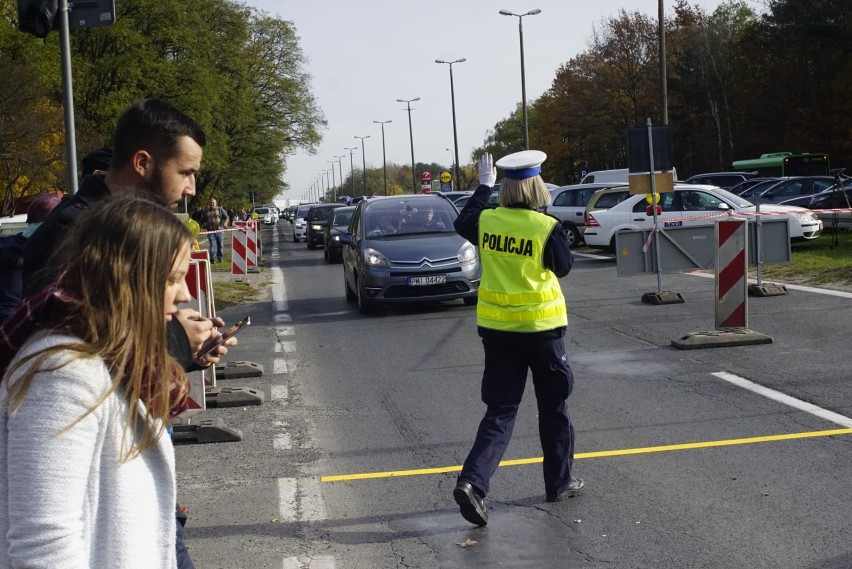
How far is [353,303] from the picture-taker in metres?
17.9

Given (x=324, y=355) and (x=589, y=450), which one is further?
(x=324, y=355)

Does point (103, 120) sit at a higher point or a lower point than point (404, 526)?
higher

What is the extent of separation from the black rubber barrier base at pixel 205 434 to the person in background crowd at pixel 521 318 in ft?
8.76

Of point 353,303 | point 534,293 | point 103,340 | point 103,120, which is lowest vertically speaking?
point 353,303

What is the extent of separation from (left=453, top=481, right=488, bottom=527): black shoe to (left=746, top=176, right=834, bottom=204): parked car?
27.7 meters

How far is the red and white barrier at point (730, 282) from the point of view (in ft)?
36.3

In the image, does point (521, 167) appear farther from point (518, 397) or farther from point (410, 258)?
point (410, 258)

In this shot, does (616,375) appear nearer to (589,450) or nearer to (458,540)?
(589,450)

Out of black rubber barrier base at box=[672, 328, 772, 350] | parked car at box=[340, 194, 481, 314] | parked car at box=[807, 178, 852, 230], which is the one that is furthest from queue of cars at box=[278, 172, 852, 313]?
black rubber barrier base at box=[672, 328, 772, 350]

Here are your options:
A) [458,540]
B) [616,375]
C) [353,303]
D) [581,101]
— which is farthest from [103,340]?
[581,101]

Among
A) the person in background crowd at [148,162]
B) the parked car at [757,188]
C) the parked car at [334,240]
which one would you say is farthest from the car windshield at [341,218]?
the person in background crowd at [148,162]

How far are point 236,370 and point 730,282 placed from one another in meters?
4.97

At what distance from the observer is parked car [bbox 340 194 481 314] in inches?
603

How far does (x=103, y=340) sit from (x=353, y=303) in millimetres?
15739
